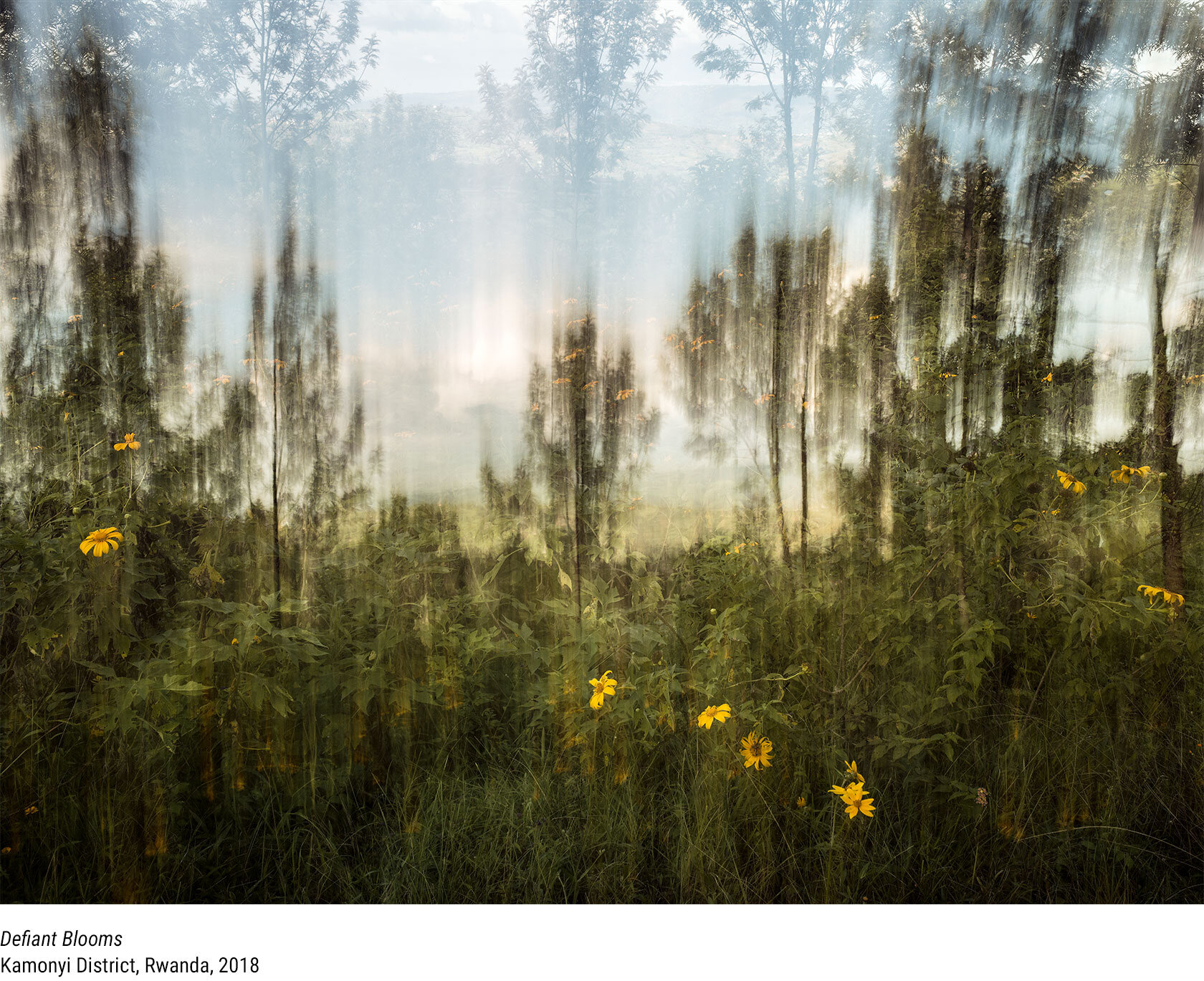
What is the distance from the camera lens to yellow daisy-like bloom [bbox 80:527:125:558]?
1458 mm

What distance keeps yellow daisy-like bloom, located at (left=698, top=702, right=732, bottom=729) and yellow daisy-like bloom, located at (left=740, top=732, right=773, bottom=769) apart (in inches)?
3.3

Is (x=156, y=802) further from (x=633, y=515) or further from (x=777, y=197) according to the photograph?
(x=777, y=197)

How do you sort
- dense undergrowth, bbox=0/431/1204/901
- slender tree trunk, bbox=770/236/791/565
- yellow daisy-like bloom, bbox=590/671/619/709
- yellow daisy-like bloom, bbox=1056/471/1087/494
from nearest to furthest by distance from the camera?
dense undergrowth, bbox=0/431/1204/901
yellow daisy-like bloom, bbox=590/671/619/709
yellow daisy-like bloom, bbox=1056/471/1087/494
slender tree trunk, bbox=770/236/791/565

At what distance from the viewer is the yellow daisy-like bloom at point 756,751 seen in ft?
4.86

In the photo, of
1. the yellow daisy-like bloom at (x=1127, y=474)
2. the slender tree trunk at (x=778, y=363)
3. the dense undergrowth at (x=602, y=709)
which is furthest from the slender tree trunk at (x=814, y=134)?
the yellow daisy-like bloom at (x=1127, y=474)

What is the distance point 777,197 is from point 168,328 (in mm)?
1949

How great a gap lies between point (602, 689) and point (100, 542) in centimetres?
142

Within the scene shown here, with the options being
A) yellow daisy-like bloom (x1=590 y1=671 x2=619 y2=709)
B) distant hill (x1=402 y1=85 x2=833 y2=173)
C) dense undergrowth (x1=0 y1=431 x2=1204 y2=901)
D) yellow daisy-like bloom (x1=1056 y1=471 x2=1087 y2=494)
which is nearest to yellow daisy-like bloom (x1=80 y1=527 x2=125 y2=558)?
dense undergrowth (x1=0 y1=431 x2=1204 y2=901)

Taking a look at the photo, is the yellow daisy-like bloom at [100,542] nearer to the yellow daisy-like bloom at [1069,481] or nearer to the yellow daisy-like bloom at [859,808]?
the yellow daisy-like bloom at [859,808]

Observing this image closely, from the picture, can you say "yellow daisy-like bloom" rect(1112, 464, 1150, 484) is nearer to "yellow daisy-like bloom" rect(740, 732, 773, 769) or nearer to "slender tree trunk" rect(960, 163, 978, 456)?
"slender tree trunk" rect(960, 163, 978, 456)

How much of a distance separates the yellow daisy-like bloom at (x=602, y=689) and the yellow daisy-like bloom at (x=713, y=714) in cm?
25

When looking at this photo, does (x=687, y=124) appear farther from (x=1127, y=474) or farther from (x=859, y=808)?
(x=859, y=808)

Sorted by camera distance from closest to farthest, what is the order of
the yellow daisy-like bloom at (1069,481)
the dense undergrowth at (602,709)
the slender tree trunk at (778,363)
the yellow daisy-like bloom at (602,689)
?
1. the dense undergrowth at (602,709)
2. the yellow daisy-like bloom at (602,689)
3. the yellow daisy-like bloom at (1069,481)
4. the slender tree trunk at (778,363)

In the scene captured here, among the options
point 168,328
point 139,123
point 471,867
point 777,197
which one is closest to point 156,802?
point 471,867
